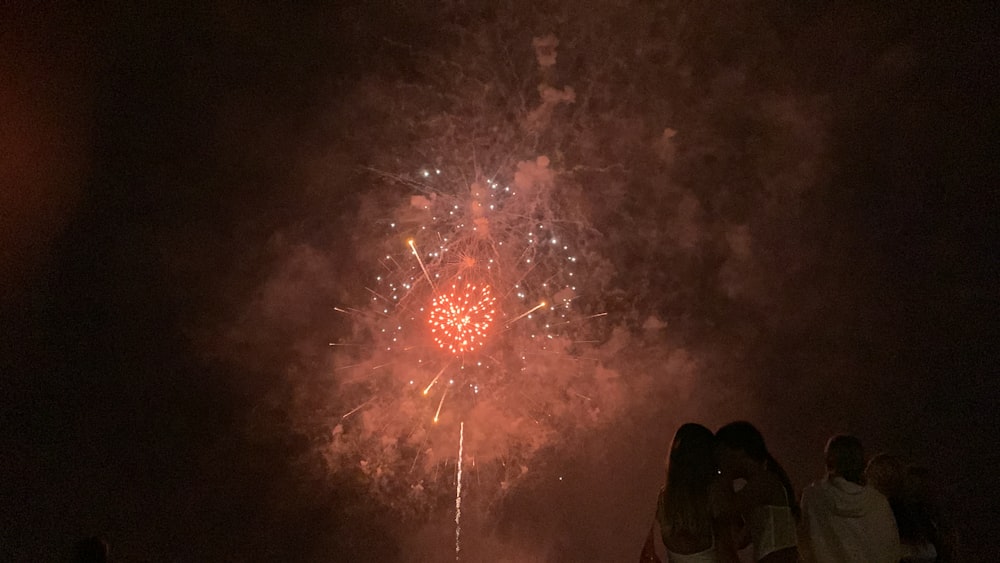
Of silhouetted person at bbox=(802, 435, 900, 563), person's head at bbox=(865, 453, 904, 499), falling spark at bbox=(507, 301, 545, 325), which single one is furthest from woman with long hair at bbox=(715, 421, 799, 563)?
falling spark at bbox=(507, 301, 545, 325)

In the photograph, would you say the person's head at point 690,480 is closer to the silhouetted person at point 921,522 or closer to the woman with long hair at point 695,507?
the woman with long hair at point 695,507

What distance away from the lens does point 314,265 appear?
246 inches

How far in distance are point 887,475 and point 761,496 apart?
810mm

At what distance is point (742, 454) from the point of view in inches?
91.8

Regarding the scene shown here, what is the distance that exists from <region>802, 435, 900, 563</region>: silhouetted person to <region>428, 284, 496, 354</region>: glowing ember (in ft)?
13.1

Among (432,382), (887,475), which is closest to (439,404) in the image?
(432,382)

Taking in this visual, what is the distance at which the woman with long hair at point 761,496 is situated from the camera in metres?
2.25

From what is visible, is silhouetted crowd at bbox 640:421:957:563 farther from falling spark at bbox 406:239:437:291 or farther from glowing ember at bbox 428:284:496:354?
falling spark at bbox 406:239:437:291

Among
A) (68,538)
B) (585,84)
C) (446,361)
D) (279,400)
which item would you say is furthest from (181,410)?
(585,84)

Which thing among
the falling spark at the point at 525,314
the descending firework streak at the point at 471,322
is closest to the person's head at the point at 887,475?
the descending firework streak at the point at 471,322

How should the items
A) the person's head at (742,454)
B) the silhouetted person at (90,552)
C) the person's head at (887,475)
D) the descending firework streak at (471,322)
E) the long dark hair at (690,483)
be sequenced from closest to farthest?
the long dark hair at (690,483), the person's head at (742,454), the person's head at (887,475), the silhouetted person at (90,552), the descending firework streak at (471,322)

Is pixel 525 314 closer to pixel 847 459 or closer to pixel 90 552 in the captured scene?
pixel 90 552

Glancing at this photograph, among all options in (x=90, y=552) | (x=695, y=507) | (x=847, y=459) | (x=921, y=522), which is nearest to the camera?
(x=695, y=507)

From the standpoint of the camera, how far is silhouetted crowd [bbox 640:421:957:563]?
2.23 meters
